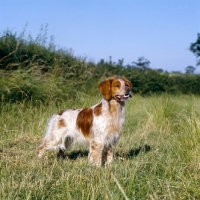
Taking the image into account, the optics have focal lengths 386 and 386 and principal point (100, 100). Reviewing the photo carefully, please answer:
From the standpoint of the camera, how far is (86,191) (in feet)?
13.2

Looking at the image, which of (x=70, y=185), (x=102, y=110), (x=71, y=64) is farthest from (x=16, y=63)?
(x=70, y=185)

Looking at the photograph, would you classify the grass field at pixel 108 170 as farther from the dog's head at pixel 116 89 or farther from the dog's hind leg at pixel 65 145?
the dog's head at pixel 116 89

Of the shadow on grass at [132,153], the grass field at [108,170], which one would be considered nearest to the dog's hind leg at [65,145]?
the grass field at [108,170]

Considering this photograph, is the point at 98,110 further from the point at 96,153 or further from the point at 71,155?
the point at 71,155

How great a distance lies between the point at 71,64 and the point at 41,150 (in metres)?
8.26

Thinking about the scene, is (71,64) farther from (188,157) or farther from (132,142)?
(188,157)

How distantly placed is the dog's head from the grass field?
90 cm

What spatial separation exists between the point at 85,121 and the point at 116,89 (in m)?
0.75

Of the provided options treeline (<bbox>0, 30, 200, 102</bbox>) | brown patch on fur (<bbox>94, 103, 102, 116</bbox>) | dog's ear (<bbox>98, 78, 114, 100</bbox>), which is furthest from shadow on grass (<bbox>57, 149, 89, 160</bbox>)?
treeline (<bbox>0, 30, 200, 102</bbox>)

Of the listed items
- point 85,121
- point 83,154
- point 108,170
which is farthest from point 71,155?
point 108,170

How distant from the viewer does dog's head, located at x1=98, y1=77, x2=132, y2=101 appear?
19.5 ft

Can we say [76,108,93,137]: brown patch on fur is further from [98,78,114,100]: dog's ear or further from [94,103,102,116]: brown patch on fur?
[98,78,114,100]: dog's ear

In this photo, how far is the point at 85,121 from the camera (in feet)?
20.4

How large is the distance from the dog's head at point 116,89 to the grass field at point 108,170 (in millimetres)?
897
